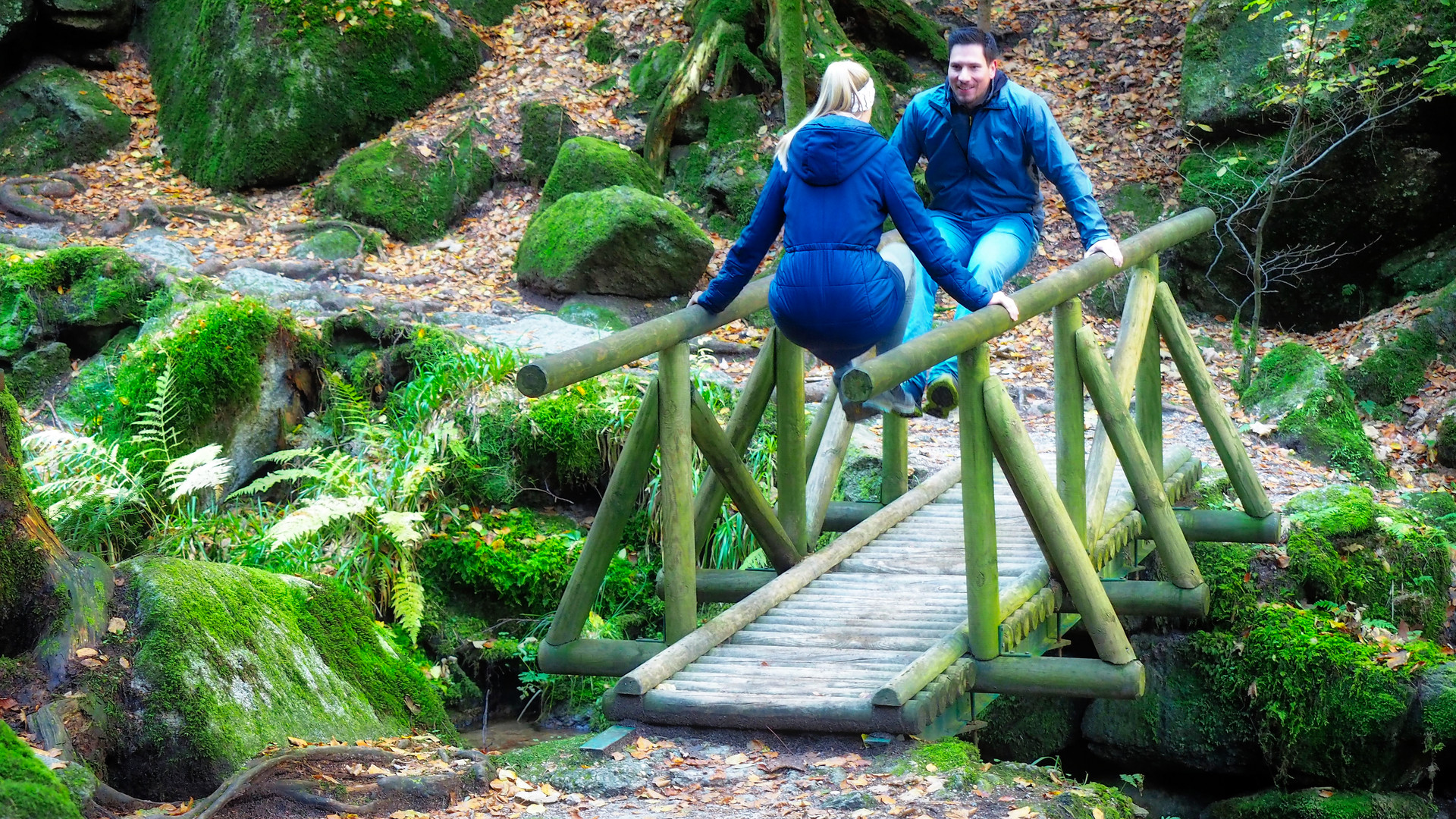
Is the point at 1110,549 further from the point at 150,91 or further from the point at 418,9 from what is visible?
the point at 150,91

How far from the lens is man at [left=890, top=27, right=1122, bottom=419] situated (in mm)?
5719

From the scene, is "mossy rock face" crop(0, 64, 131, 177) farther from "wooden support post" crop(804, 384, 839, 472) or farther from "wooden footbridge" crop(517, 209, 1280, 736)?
"wooden footbridge" crop(517, 209, 1280, 736)

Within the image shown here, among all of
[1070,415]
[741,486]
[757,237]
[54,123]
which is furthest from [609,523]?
[54,123]

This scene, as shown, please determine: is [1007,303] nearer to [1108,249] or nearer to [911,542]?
[1108,249]

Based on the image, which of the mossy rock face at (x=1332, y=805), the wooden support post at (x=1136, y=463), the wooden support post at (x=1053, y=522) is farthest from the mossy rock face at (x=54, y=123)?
the mossy rock face at (x=1332, y=805)

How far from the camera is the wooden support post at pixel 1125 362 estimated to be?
6234 mm

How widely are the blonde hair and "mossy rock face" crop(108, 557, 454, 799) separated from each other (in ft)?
8.98

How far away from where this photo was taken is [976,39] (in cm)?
573

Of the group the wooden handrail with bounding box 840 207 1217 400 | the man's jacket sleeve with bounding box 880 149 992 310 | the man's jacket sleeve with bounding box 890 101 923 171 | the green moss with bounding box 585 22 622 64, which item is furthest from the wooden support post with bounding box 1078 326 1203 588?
the green moss with bounding box 585 22 622 64

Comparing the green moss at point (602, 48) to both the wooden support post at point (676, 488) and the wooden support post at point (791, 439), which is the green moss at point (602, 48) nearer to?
the wooden support post at point (791, 439)

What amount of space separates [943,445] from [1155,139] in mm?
6224

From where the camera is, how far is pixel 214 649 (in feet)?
15.5

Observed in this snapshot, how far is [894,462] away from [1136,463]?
183 cm

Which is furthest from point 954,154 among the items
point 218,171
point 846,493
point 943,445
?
point 218,171
